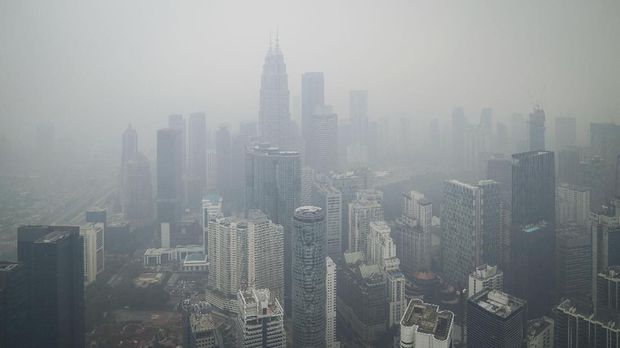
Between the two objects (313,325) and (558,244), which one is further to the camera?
(558,244)

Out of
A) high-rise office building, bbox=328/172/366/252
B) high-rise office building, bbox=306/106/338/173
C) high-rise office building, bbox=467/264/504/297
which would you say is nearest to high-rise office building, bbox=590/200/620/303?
high-rise office building, bbox=467/264/504/297

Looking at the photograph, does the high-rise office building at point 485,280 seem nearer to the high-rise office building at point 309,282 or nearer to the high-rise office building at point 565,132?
the high-rise office building at point 309,282

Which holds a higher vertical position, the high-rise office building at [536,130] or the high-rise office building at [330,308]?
the high-rise office building at [536,130]

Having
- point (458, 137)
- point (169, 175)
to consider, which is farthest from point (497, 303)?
point (169, 175)

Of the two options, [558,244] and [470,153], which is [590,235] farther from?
[470,153]

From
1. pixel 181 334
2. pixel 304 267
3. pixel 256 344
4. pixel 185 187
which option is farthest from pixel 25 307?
pixel 185 187

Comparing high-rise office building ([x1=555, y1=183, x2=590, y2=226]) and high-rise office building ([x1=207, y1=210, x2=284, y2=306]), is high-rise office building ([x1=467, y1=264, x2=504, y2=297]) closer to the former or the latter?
high-rise office building ([x1=555, y1=183, x2=590, y2=226])

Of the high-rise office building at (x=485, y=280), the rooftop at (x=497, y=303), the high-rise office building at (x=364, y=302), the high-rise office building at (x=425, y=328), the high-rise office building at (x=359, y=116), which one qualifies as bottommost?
the high-rise office building at (x=364, y=302)

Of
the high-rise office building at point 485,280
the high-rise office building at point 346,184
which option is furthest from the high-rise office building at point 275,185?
the high-rise office building at point 485,280
